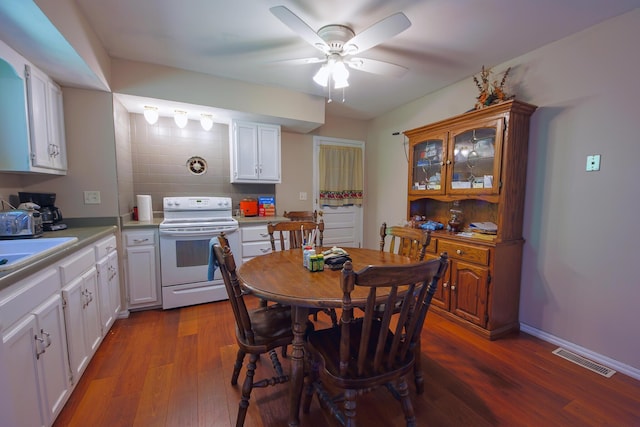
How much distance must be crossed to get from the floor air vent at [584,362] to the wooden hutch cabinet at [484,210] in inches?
13.9

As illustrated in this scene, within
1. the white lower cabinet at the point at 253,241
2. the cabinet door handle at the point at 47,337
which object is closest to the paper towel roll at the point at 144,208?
the white lower cabinet at the point at 253,241

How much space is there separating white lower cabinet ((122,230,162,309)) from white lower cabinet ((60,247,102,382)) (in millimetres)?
636

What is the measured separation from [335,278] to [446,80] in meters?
2.62

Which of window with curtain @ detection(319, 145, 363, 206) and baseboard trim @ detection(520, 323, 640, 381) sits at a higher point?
window with curtain @ detection(319, 145, 363, 206)

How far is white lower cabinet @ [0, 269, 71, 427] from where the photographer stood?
1046mm

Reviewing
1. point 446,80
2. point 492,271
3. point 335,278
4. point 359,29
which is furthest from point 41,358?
point 446,80

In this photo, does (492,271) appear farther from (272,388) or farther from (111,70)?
(111,70)

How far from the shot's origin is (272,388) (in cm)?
169

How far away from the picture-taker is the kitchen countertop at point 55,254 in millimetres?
1051

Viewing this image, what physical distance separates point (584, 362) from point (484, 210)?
136 centimetres

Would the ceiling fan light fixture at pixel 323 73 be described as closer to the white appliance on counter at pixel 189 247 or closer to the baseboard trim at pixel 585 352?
the white appliance on counter at pixel 189 247

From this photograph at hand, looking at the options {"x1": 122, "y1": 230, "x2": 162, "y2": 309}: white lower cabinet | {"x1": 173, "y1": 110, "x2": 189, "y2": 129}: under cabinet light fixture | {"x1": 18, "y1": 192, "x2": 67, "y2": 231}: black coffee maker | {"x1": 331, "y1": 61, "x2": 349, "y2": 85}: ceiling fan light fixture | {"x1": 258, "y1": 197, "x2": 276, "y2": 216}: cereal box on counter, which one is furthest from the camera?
{"x1": 258, "y1": 197, "x2": 276, "y2": 216}: cereal box on counter

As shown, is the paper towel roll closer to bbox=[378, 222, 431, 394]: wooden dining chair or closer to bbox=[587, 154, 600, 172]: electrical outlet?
bbox=[378, 222, 431, 394]: wooden dining chair

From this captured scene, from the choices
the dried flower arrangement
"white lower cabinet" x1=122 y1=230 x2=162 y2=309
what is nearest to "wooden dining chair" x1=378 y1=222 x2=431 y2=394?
the dried flower arrangement
